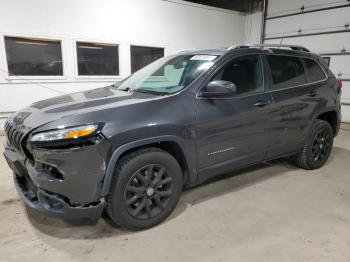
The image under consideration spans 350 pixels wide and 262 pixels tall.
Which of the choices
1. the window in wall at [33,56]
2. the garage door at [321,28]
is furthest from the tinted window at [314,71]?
the window in wall at [33,56]

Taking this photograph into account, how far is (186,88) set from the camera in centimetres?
245

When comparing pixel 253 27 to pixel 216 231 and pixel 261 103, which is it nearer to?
pixel 261 103

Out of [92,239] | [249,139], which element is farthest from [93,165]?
[249,139]

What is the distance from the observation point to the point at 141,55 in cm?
756

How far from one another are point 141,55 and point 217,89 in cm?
558

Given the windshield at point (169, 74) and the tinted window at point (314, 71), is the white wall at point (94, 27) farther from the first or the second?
the tinted window at point (314, 71)

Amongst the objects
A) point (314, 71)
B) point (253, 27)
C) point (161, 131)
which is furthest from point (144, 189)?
point (253, 27)

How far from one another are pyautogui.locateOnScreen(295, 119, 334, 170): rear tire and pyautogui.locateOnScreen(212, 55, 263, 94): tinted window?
1.18m

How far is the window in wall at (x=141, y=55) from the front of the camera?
24.2 ft

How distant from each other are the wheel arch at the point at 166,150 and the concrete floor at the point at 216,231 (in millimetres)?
438

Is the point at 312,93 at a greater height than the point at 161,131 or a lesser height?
greater

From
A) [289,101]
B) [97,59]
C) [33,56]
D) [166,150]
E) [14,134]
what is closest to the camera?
[14,134]

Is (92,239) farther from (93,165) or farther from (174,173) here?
(174,173)

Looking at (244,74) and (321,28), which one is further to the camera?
(321,28)
